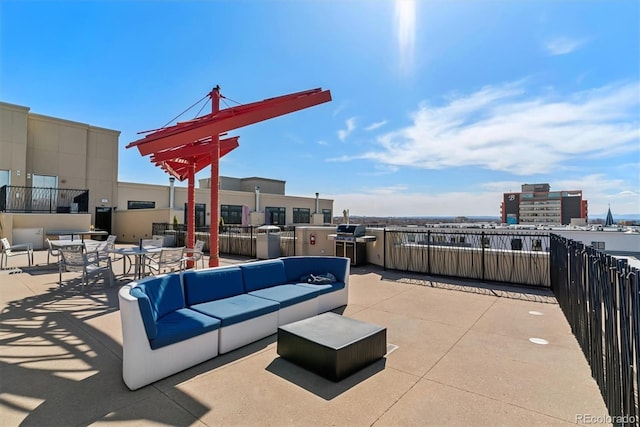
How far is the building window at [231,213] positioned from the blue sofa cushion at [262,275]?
808 inches

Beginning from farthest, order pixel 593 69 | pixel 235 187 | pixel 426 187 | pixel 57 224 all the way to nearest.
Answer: pixel 235 187
pixel 426 187
pixel 57 224
pixel 593 69

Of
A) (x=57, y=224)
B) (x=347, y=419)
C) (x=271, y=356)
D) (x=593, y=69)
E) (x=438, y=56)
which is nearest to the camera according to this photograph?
(x=347, y=419)

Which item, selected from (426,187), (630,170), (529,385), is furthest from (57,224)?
(630,170)

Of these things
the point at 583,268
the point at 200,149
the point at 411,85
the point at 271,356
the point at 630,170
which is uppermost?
the point at 411,85

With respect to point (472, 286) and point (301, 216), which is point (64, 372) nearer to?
point (472, 286)

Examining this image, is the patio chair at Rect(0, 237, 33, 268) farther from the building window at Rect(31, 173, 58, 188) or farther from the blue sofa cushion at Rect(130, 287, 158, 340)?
the building window at Rect(31, 173, 58, 188)

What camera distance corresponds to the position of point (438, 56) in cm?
747

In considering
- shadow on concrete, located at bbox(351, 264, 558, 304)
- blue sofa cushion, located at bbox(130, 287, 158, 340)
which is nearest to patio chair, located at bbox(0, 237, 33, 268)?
blue sofa cushion, located at bbox(130, 287, 158, 340)

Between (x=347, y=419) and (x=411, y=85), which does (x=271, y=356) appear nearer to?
(x=347, y=419)

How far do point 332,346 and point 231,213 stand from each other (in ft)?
77.3

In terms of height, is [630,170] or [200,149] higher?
[630,170]

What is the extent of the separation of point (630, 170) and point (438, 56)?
16.7m

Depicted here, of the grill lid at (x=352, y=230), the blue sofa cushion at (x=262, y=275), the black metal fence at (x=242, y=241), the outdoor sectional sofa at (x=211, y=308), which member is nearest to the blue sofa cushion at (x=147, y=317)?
the outdoor sectional sofa at (x=211, y=308)

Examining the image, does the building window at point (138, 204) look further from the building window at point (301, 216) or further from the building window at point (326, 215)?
the building window at point (326, 215)
